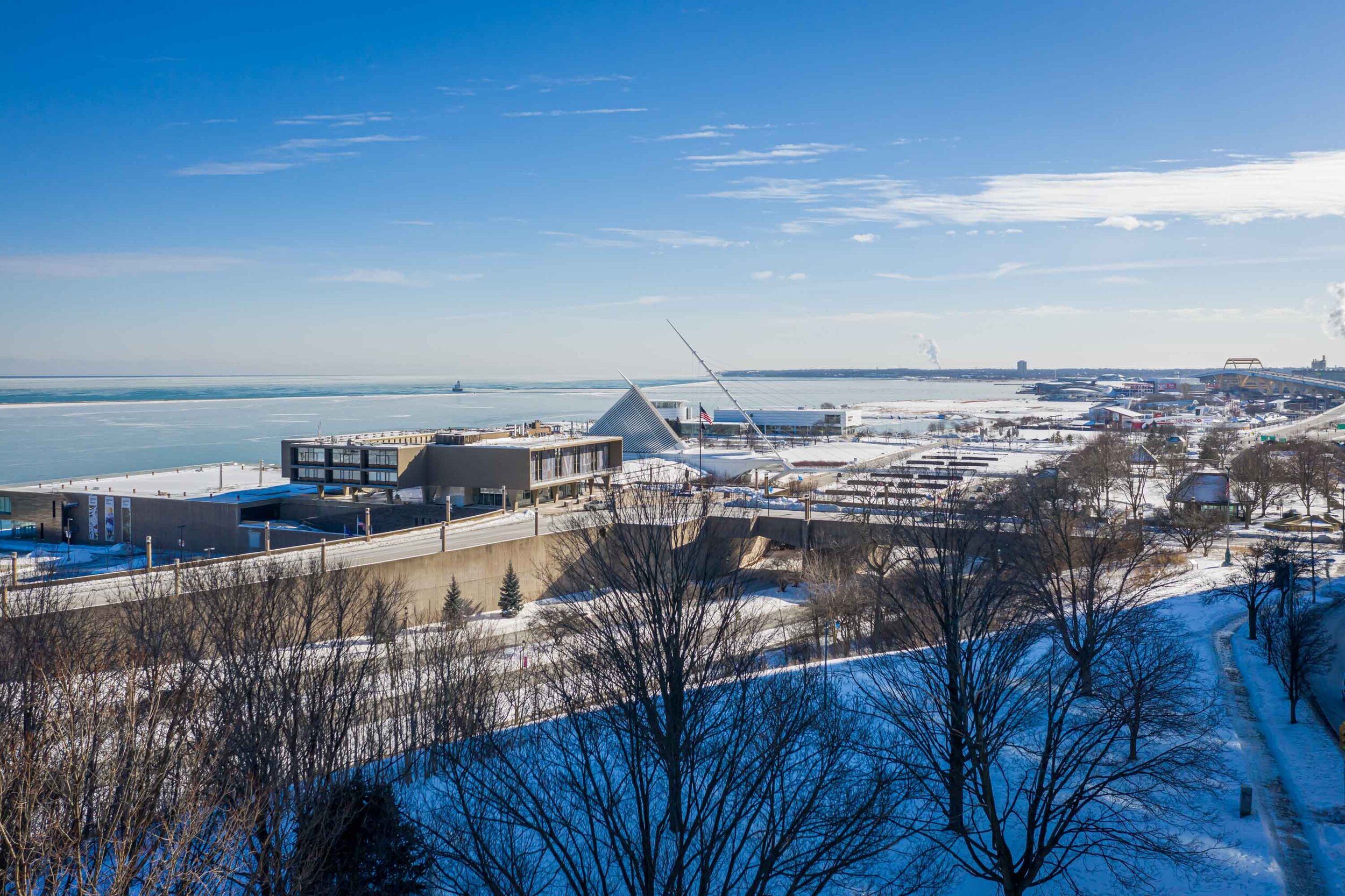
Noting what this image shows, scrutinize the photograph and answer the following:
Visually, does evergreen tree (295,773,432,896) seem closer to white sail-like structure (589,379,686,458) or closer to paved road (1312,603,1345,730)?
paved road (1312,603,1345,730)

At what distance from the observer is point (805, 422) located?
106938 mm

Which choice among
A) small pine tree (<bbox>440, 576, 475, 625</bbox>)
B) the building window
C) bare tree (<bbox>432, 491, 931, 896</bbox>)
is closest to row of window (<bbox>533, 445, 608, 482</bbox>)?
the building window

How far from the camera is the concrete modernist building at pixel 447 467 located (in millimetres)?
42438

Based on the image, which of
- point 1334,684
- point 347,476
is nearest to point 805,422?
point 347,476

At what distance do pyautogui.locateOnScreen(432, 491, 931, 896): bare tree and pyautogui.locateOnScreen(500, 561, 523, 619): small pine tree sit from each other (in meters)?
17.7

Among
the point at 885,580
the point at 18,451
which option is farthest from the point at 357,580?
the point at 18,451

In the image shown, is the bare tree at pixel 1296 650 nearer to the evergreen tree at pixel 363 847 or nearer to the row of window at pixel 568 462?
the evergreen tree at pixel 363 847

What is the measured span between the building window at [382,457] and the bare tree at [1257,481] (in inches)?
1709

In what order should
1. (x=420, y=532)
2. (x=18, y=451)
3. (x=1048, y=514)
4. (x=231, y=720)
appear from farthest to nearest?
(x=18, y=451), (x=420, y=532), (x=1048, y=514), (x=231, y=720)

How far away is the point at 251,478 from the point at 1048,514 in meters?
41.8

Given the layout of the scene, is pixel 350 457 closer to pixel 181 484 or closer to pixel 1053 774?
pixel 181 484

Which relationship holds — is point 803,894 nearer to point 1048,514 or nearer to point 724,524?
point 1048,514

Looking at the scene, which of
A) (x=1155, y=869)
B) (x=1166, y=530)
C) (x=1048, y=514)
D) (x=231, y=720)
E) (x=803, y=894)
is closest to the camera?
(x=231, y=720)

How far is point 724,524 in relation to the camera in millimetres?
40781
